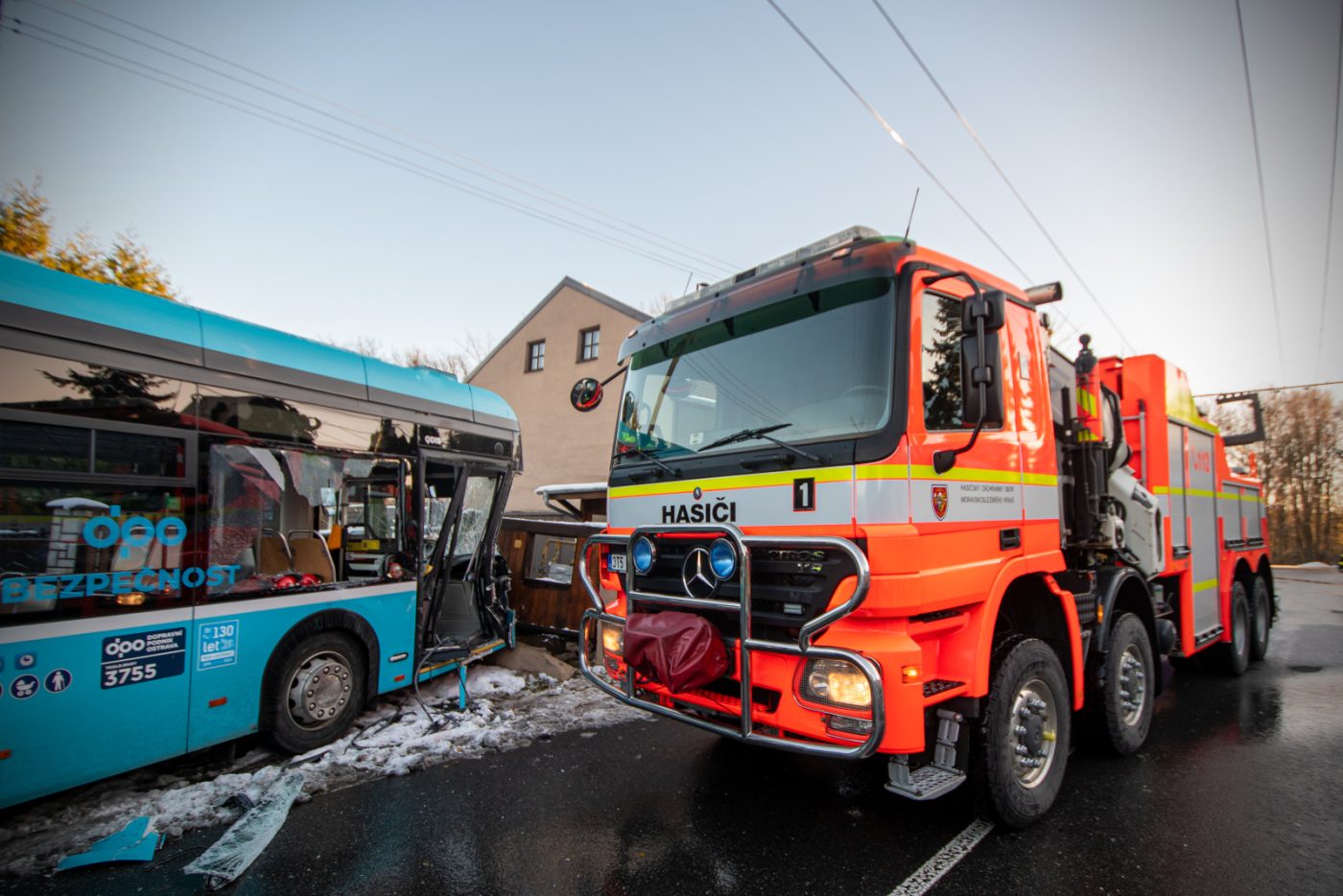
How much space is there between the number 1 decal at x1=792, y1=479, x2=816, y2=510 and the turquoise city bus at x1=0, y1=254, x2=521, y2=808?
378 cm

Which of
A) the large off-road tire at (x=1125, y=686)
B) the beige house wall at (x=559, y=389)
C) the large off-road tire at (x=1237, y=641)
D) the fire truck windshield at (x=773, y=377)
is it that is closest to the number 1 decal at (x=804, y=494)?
the fire truck windshield at (x=773, y=377)

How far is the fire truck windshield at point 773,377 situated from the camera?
2.94 meters

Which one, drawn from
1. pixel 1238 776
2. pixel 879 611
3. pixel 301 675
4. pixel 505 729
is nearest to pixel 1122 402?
pixel 1238 776

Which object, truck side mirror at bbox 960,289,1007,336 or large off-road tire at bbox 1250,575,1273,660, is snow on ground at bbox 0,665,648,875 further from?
large off-road tire at bbox 1250,575,1273,660

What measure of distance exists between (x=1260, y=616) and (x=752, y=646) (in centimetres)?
805

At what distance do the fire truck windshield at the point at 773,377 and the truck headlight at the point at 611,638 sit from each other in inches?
41.0

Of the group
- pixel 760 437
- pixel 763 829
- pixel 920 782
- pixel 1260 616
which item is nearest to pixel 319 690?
pixel 763 829

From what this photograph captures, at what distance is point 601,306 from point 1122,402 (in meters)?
15.7

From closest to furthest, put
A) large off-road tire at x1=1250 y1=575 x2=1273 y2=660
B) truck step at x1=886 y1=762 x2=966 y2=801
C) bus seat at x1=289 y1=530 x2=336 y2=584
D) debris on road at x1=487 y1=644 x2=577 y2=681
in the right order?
truck step at x1=886 y1=762 x2=966 y2=801, bus seat at x1=289 y1=530 x2=336 y2=584, debris on road at x1=487 y1=644 x2=577 y2=681, large off-road tire at x1=1250 y1=575 x2=1273 y2=660

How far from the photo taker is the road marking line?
282 centimetres

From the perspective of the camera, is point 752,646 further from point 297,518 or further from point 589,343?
point 589,343

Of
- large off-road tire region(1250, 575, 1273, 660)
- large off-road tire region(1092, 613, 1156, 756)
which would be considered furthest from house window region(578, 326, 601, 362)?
large off-road tire region(1092, 613, 1156, 756)

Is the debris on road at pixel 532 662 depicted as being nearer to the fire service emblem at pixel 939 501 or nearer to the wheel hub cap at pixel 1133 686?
the fire service emblem at pixel 939 501

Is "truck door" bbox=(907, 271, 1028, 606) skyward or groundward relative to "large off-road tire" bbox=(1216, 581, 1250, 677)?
skyward
